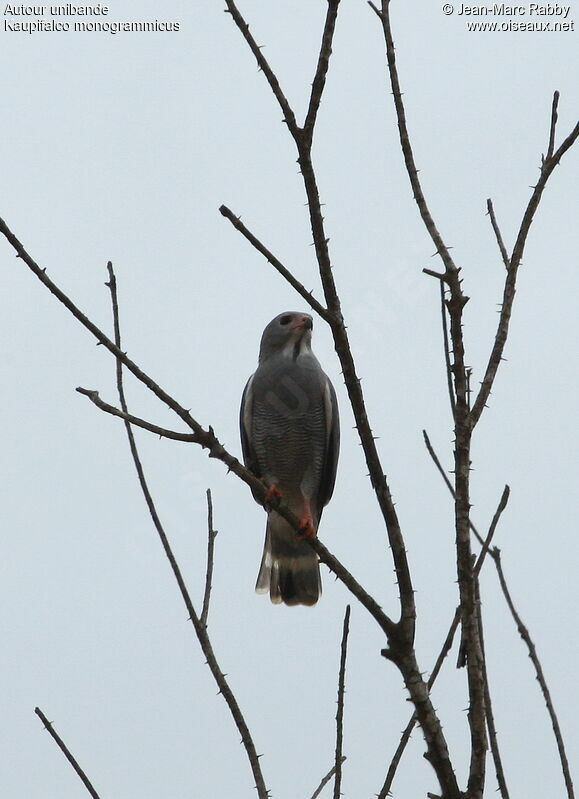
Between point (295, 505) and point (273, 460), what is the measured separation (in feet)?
1.76

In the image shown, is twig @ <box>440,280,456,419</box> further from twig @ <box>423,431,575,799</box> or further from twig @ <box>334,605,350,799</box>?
twig @ <box>334,605,350,799</box>

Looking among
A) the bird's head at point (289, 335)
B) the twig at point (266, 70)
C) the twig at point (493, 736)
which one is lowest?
the twig at point (493, 736)

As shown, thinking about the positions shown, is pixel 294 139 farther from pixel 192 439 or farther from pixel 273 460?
pixel 273 460

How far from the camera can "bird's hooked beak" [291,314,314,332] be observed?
7.51 meters

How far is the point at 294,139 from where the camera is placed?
303cm

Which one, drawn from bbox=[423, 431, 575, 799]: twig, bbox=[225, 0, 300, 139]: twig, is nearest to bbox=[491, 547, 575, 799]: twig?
bbox=[423, 431, 575, 799]: twig

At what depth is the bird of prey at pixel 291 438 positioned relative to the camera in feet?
24.8

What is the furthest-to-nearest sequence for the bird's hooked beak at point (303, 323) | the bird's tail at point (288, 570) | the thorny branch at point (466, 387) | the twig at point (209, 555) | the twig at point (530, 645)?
the bird's tail at point (288, 570) < the bird's hooked beak at point (303, 323) < the twig at point (209, 555) < the twig at point (530, 645) < the thorny branch at point (466, 387)

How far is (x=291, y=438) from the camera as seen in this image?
7.54 metres

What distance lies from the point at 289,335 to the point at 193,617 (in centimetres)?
412

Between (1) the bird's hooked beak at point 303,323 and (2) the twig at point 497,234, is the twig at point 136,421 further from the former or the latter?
(1) the bird's hooked beak at point 303,323

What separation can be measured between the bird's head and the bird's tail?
1358mm

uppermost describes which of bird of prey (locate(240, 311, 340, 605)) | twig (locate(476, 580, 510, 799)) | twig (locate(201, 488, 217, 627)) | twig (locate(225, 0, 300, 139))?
bird of prey (locate(240, 311, 340, 605))

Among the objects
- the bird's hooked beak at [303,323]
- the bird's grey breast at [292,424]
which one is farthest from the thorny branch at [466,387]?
the bird's grey breast at [292,424]
